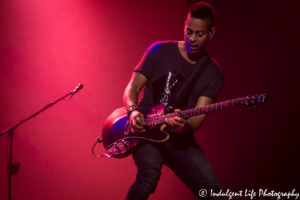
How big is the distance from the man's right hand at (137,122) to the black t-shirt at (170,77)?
30cm

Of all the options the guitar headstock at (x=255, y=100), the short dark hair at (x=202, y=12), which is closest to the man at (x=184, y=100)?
the short dark hair at (x=202, y=12)

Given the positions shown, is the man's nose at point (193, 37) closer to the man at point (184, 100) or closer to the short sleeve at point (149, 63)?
the man at point (184, 100)

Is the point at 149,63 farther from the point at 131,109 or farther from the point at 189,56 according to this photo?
the point at 131,109

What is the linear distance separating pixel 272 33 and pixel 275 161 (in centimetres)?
177

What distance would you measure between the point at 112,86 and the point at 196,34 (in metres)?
1.91

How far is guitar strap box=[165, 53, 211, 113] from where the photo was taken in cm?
261

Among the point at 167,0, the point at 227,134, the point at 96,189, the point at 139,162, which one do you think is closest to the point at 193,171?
the point at 139,162

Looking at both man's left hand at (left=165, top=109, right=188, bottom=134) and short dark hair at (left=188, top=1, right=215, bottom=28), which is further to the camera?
short dark hair at (left=188, top=1, right=215, bottom=28)

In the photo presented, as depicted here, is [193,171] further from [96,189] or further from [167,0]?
[167,0]

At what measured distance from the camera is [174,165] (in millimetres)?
2574

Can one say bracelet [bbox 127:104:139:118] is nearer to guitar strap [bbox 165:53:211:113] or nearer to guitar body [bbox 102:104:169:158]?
guitar body [bbox 102:104:169:158]

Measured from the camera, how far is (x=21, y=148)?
3.80 meters

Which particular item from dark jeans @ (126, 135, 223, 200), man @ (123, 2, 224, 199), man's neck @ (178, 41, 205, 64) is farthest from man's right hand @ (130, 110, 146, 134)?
man's neck @ (178, 41, 205, 64)

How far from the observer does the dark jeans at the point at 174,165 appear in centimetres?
218
